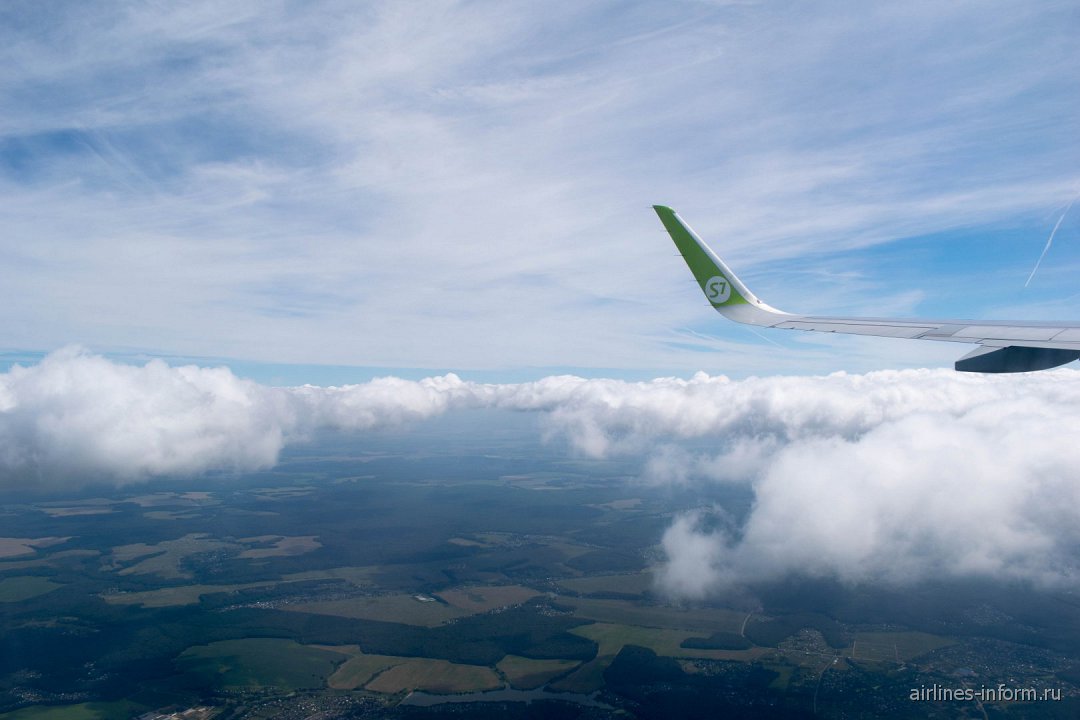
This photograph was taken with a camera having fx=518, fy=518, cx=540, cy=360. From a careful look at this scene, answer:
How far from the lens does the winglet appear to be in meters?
11.6

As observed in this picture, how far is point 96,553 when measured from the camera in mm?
196875

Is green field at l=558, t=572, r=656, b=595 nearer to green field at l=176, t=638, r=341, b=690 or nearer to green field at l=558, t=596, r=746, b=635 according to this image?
green field at l=558, t=596, r=746, b=635

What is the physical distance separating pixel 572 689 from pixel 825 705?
146 ft

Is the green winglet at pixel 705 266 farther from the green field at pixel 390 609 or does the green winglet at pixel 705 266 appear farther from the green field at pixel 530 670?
the green field at pixel 390 609

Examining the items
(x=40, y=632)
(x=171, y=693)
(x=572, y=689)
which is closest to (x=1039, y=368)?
(x=572, y=689)

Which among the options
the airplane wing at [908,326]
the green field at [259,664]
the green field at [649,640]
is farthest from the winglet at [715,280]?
the green field at [649,640]

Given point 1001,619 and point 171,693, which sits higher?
point 171,693

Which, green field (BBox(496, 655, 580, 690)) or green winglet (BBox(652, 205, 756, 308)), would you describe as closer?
green winglet (BBox(652, 205, 756, 308))

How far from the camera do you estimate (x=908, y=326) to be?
1193 cm

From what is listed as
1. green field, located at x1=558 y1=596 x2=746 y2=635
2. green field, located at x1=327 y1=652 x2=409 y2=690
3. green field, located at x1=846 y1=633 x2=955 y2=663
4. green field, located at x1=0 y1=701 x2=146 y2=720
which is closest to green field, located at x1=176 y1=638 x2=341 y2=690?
green field, located at x1=327 y1=652 x2=409 y2=690

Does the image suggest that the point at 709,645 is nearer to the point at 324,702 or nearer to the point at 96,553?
the point at 324,702

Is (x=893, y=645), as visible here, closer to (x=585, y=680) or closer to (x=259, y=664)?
(x=585, y=680)

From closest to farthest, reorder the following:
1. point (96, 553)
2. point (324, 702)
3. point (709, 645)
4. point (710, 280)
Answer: point (710, 280) → point (324, 702) → point (709, 645) → point (96, 553)

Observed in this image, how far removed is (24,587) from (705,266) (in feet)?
731
